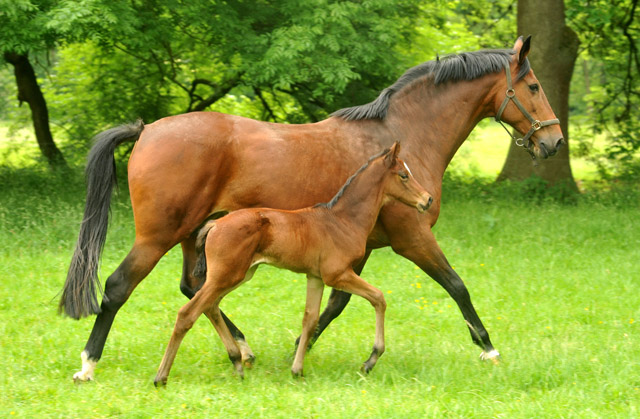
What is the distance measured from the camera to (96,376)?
534 cm

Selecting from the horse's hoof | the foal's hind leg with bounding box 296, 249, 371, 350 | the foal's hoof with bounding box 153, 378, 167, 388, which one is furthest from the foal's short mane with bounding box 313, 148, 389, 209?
the foal's hoof with bounding box 153, 378, 167, 388

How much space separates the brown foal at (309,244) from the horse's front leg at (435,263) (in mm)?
337

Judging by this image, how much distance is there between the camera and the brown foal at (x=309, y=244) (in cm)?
494

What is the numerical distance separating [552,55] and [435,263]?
354 inches

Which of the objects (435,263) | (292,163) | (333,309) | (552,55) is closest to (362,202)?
(292,163)

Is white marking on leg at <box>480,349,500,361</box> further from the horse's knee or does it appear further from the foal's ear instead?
the horse's knee

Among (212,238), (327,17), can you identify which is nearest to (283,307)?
(212,238)

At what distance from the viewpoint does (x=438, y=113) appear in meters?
5.96

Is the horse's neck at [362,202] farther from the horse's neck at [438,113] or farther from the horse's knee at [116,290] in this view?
the horse's knee at [116,290]

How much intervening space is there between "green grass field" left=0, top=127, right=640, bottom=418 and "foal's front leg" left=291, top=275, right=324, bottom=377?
0.43 feet

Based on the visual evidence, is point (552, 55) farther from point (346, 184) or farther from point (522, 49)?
point (346, 184)

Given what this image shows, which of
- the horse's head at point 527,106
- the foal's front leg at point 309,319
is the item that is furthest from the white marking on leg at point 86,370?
the horse's head at point 527,106

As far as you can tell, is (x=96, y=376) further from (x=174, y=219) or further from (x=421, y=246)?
(x=421, y=246)

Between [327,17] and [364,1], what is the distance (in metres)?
0.73
